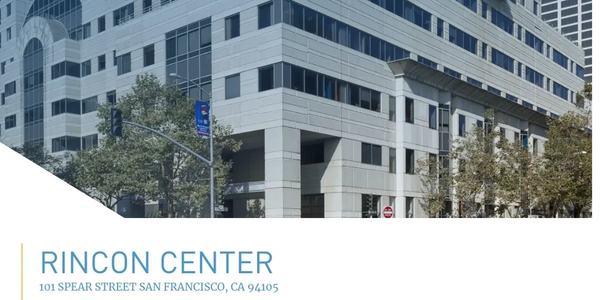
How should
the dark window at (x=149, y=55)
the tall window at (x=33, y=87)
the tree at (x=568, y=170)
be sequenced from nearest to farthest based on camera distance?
the tree at (x=568, y=170), the dark window at (x=149, y=55), the tall window at (x=33, y=87)

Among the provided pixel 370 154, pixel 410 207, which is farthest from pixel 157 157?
pixel 410 207

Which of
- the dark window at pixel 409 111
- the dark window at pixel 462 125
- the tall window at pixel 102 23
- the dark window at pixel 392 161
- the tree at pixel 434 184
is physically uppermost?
the tall window at pixel 102 23

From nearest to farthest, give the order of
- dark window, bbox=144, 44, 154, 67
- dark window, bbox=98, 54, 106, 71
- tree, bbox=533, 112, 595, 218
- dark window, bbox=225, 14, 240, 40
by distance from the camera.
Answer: tree, bbox=533, 112, 595, 218 → dark window, bbox=225, 14, 240, 40 → dark window, bbox=144, 44, 154, 67 → dark window, bbox=98, 54, 106, 71

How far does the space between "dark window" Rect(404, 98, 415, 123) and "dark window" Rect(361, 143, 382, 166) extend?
34 centimetres

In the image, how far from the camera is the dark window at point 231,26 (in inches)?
171

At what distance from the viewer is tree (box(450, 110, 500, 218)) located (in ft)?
14.2

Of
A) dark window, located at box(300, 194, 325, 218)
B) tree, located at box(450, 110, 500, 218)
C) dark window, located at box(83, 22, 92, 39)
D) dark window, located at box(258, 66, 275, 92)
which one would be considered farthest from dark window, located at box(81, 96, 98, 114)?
tree, located at box(450, 110, 500, 218)

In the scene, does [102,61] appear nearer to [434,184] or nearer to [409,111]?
[409,111]

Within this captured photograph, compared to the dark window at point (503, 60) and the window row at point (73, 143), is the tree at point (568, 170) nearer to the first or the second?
the dark window at point (503, 60)

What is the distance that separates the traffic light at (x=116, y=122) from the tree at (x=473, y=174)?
254 centimetres

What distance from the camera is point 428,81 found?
463 cm

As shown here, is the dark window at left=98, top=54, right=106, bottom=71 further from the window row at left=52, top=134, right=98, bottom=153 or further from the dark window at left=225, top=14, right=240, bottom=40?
the dark window at left=225, top=14, right=240, bottom=40

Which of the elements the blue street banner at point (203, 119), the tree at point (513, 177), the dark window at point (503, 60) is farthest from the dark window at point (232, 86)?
the dark window at point (503, 60)

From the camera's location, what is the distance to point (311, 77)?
4258mm
